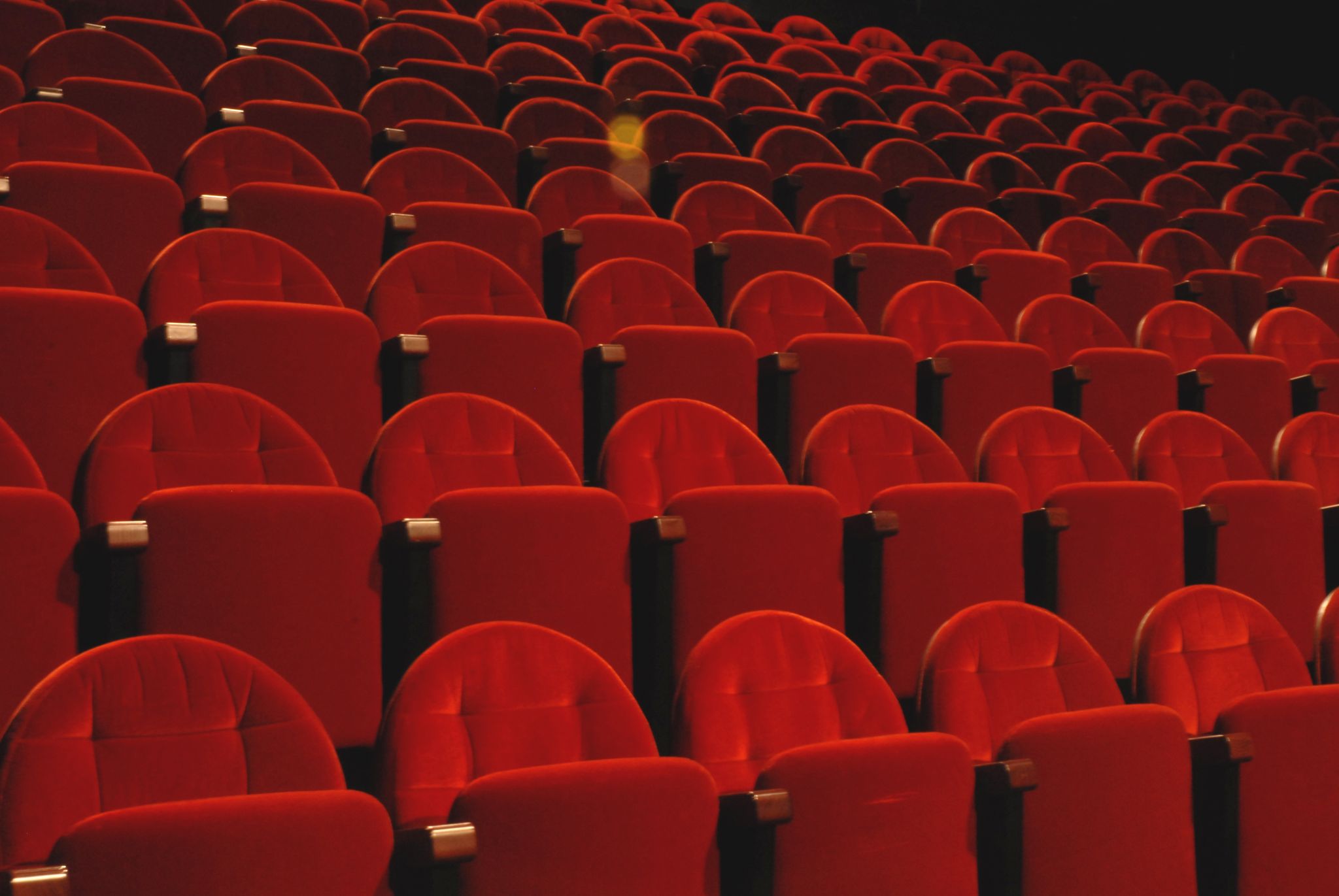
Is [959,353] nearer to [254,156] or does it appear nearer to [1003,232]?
[1003,232]

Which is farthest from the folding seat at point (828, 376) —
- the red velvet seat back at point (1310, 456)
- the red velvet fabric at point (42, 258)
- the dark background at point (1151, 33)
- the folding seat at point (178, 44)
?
the dark background at point (1151, 33)

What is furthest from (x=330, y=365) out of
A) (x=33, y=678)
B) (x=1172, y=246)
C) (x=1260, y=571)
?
(x=1172, y=246)

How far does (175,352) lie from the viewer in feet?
1.63

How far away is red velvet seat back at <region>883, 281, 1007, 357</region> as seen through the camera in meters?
0.75

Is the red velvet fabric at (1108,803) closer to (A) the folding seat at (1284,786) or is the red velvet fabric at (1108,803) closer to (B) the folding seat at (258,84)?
(A) the folding seat at (1284,786)

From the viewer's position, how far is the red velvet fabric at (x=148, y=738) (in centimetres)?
31

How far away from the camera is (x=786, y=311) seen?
72 centimetres

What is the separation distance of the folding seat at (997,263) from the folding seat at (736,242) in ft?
0.39

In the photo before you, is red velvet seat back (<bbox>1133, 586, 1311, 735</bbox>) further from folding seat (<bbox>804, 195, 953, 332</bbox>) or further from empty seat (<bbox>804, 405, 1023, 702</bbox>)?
folding seat (<bbox>804, 195, 953, 332</bbox>)

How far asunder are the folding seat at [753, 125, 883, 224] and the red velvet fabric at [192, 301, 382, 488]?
46cm

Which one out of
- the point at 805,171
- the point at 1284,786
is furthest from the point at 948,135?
the point at 1284,786

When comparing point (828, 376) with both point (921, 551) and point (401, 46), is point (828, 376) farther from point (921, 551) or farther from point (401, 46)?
point (401, 46)

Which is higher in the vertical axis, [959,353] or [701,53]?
[701,53]

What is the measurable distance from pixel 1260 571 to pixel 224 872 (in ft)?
1.69
